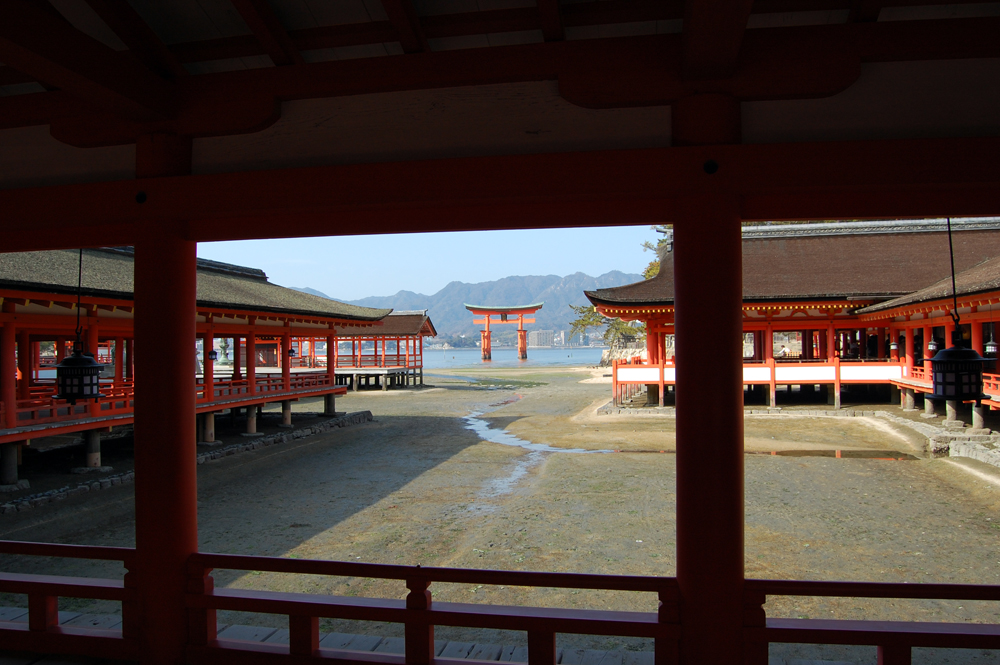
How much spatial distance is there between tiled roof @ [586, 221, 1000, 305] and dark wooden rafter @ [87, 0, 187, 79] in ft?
53.9

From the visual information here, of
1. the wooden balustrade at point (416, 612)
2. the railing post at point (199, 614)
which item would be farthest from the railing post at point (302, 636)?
the railing post at point (199, 614)

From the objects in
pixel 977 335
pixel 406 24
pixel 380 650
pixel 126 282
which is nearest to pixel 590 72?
pixel 406 24

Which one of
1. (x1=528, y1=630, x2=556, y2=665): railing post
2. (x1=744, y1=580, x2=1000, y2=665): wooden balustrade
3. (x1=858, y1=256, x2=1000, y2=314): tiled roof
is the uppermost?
(x1=858, y1=256, x2=1000, y2=314): tiled roof

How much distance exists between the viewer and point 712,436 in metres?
2.81

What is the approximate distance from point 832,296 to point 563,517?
564 inches

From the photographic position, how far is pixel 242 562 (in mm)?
3225

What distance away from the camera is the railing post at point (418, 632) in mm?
3049

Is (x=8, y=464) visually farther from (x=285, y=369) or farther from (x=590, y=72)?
(x=590, y=72)

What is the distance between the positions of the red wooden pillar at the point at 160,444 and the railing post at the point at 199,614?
37mm

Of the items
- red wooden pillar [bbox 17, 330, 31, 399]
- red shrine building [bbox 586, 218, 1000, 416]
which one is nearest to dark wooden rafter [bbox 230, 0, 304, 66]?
red wooden pillar [bbox 17, 330, 31, 399]

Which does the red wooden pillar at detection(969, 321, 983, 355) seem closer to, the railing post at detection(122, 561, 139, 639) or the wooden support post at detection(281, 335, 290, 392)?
the railing post at detection(122, 561, 139, 639)

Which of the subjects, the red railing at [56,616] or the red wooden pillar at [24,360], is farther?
the red wooden pillar at [24,360]

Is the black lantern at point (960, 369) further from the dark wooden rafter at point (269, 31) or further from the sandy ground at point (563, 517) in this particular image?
the dark wooden rafter at point (269, 31)

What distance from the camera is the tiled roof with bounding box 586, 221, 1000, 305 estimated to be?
61.7 ft
